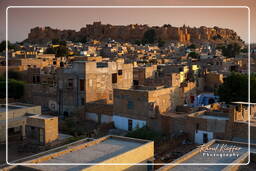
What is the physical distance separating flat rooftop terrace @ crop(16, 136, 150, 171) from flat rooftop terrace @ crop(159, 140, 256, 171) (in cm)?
168

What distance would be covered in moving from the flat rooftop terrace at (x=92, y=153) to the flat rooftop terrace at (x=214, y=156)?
168 cm

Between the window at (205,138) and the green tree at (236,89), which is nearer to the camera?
the window at (205,138)

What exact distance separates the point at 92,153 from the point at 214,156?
2984 millimetres

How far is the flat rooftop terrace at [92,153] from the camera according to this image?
7994mm

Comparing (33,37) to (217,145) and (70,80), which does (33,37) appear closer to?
(70,80)

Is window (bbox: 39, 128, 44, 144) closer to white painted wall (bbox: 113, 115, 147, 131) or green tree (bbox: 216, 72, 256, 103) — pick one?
white painted wall (bbox: 113, 115, 147, 131)

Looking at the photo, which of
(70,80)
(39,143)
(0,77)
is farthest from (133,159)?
(0,77)

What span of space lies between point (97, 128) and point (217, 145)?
8.44 meters

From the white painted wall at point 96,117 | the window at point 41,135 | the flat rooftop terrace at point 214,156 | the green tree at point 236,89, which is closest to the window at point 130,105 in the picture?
the white painted wall at point 96,117

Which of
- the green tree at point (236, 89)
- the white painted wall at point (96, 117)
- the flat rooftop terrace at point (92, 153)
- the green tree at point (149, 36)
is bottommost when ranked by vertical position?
the white painted wall at point (96, 117)

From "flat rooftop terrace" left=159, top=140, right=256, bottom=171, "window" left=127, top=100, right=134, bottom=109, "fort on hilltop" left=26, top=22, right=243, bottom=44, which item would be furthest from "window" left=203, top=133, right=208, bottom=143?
"fort on hilltop" left=26, top=22, right=243, bottom=44

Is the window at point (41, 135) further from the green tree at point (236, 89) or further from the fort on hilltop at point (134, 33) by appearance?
the fort on hilltop at point (134, 33)

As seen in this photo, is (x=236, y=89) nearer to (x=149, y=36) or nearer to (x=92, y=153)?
(x=92, y=153)

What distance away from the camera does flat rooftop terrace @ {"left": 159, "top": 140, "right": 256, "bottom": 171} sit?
25.7ft
